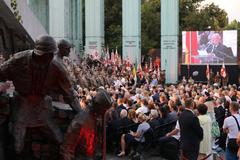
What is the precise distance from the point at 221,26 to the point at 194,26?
1265 centimetres

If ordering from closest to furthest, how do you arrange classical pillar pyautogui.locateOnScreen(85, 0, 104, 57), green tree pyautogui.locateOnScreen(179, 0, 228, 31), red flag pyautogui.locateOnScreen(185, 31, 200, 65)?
red flag pyautogui.locateOnScreen(185, 31, 200, 65) < classical pillar pyautogui.locateOnScreen(85, 0, 104, 57) < green tree pyautogui.locateOnScreen(179, 0, 228, 31)

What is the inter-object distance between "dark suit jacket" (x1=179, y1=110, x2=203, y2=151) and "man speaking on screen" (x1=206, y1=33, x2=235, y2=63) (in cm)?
3012

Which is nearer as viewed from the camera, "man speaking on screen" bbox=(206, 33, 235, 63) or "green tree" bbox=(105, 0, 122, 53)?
"man speaking on screen" bbox=(206, 33, 235, 63)

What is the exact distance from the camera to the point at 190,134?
29.1 ft

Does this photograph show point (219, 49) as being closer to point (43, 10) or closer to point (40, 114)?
point (43, 10)

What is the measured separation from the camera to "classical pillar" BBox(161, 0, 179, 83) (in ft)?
129

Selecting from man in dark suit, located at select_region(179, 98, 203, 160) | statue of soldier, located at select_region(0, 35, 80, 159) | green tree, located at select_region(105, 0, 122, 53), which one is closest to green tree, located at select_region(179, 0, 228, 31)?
green tree, located at select_region(105, 0, 122, 53)

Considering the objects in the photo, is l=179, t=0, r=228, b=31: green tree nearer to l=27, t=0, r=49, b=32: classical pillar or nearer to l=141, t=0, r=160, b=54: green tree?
l=141, t=0, r=160, b=54: green tree

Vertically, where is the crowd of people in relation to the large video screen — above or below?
below

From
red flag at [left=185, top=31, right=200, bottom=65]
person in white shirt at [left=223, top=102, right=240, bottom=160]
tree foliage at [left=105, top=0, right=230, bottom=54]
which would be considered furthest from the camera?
tree foliage at [left=105, top=0, right=230, bottom=54]

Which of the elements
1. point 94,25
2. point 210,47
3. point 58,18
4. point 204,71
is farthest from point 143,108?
point 204,71

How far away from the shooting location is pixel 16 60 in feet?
14.3

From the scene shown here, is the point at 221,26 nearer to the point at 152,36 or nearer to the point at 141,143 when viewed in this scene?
the point at 152,36

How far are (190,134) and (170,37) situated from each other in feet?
103
